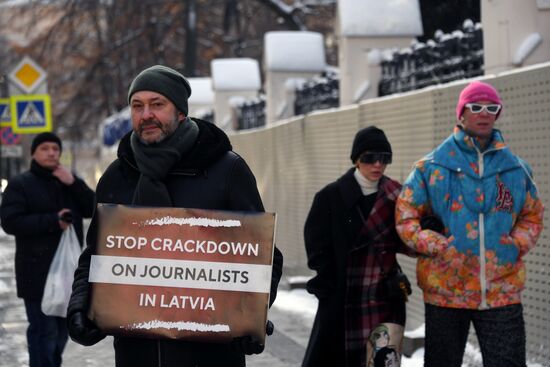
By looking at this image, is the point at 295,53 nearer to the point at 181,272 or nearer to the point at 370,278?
the point at 370,278

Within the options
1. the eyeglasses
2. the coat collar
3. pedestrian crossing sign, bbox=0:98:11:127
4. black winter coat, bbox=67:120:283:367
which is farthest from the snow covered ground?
pedestrian crossing sign, bbox=0:98:11:127

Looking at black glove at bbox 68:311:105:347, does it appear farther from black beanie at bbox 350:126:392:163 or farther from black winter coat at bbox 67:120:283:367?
black beanie at bbox 350:126:392:163

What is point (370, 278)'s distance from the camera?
21.7 ft

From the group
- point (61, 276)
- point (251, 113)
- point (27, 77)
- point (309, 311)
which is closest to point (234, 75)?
point (251, 113)

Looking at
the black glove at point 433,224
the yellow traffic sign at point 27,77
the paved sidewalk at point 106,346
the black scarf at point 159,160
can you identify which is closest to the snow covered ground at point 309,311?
the paved sidewalk at point 106,346

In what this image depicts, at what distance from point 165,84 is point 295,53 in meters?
14.5

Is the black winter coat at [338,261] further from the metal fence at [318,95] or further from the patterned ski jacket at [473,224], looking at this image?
the metal fence at [318,95]

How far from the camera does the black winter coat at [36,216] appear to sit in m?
7.96

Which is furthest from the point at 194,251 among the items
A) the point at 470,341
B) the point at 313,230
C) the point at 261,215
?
the point at 470,341

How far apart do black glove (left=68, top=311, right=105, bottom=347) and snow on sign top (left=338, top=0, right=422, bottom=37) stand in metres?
9.49

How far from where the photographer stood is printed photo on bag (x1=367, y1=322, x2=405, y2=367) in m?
6.41

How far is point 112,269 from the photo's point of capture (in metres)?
4.49

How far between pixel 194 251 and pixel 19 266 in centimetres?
386

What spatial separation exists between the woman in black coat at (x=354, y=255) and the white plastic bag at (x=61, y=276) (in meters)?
1.73
